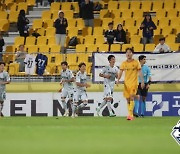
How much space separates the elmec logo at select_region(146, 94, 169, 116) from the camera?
24.3m

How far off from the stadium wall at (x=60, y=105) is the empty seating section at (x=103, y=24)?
271cm

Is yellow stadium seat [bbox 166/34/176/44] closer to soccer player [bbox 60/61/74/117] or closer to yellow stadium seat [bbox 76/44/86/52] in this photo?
yellow stadium seat [bbox 76/44/86/52]

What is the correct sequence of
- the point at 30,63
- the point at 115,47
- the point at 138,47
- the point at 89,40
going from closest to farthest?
the point at 30,63 → the point at 138,47 → the point at 115,47 → the point at 89,40

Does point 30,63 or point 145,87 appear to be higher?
point 30,63

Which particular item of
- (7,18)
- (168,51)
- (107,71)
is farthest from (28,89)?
(7,18)

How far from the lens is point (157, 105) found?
2438 cm

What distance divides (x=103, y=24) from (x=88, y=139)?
50.9 ft

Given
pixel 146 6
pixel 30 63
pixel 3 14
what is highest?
pixel 146 6

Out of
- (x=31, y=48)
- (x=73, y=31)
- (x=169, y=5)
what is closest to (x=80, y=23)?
(x=73, y=31)

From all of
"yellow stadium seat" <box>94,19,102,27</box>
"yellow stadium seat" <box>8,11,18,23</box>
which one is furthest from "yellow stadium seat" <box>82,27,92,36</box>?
"yellow stadium seat" <box>8,11,18,23</box>

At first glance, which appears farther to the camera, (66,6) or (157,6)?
(66,6)

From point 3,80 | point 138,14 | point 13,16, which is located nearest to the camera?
point 3,80

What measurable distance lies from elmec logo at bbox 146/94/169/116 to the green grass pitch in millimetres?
5970

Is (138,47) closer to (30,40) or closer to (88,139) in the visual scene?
(30,40)
